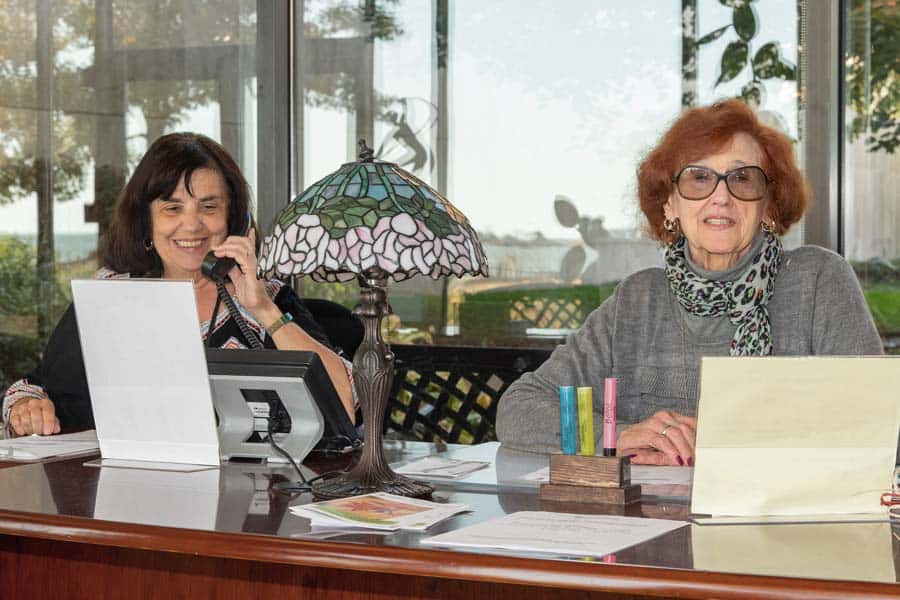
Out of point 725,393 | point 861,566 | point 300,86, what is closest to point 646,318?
point 725,393

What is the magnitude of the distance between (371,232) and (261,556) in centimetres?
53

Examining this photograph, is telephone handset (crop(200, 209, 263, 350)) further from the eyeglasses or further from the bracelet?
the eyeglasses

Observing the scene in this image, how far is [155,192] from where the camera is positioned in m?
3.28

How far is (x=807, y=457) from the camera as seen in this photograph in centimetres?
184

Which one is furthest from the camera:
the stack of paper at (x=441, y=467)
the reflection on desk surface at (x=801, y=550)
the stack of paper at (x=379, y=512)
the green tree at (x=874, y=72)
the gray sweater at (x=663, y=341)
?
the green tree at (x=874, y=72)

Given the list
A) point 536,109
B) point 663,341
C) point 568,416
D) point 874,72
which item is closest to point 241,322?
point 663,341

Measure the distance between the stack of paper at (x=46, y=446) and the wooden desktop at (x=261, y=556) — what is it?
11 cm

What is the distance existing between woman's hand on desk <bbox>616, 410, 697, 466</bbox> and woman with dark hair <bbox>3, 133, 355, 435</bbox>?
763mm

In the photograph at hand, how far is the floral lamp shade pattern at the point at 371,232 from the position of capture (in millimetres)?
1943

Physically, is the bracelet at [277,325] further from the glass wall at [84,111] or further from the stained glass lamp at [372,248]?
the glass wall at [84,111]

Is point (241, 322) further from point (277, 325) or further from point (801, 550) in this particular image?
point (801, 550)

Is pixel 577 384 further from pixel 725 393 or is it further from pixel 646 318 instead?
pixel 725 393

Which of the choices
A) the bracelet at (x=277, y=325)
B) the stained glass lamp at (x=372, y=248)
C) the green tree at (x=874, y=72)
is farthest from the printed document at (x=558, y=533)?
the green tree at (x=874, y=72)

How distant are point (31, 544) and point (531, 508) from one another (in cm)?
90
